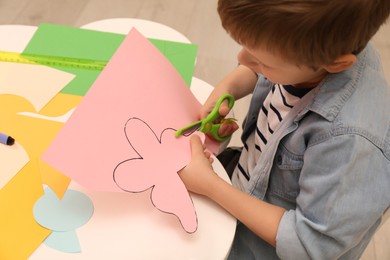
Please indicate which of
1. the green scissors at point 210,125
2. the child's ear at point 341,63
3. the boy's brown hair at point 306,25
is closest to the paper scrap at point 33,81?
the green scissors at point 210,125

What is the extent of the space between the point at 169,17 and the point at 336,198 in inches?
61.9

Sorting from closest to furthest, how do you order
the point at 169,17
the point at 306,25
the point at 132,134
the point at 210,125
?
1. the point at 306,25
2. the point at 132,134
3. the point at 210,125
4. the point at 169,17

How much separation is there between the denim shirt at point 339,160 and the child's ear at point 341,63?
0.07 feet

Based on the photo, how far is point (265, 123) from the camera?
808mm

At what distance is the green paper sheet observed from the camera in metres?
0.84

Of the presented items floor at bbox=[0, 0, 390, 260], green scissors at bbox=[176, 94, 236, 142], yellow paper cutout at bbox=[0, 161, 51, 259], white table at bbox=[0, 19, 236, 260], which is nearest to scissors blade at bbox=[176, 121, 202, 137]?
green scissors at bbox=[176, 94, 236, 142]

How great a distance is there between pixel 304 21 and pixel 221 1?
113 mm

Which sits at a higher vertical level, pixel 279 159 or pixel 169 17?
pixel 279 159

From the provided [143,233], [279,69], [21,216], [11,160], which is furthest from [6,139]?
[279,69]

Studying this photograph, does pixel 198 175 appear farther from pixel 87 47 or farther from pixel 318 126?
pixel 87 47

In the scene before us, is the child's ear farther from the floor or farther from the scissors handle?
the floor

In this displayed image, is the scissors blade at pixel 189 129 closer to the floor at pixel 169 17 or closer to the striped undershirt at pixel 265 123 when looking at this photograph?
the striped undershirt at pixel 265 123

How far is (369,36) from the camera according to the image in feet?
1.85

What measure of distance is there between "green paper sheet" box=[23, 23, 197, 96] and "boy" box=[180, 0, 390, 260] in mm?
242
